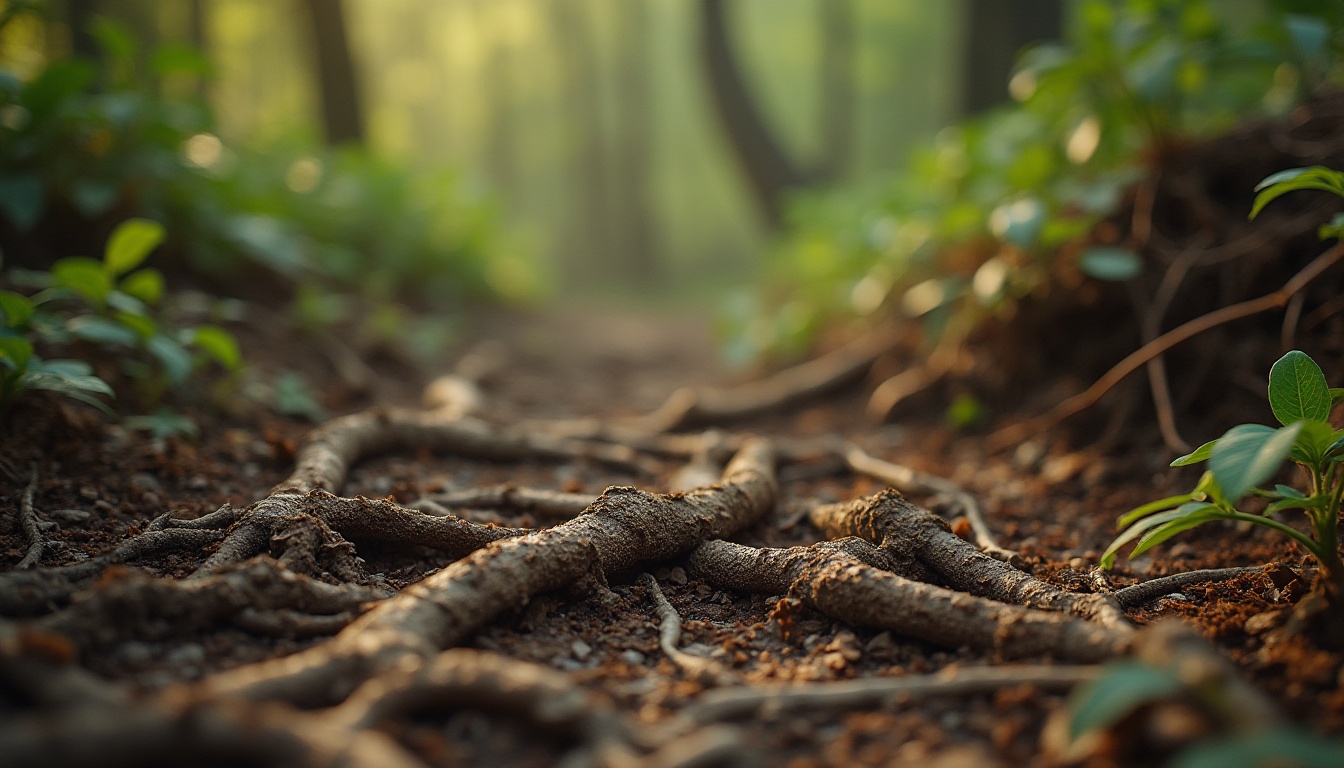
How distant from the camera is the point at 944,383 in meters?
4.18

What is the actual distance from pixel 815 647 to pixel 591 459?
1.87 meters

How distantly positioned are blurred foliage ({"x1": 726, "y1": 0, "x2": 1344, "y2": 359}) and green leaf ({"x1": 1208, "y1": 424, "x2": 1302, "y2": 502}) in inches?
73.2

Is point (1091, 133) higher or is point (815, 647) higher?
point (1091, 133)

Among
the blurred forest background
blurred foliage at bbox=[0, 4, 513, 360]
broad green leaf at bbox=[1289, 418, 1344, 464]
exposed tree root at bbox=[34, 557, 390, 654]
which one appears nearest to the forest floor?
exposed tree root at bbox=[34, 557, 390, 654]

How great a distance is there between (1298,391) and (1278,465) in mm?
213

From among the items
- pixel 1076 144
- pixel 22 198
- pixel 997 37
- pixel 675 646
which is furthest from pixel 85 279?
pixel 997 37

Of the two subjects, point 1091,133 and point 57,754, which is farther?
point 1091,133

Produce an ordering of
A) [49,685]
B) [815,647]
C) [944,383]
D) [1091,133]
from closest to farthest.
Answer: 1. [49,685]
2. [815,647]
3. [1091,133]
4. [944,383]

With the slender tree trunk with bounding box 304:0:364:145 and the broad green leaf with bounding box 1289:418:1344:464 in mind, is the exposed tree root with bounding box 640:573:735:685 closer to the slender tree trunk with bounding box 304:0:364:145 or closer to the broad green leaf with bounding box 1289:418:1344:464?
the broad green leaf with bounding box 1289:418:1344:464

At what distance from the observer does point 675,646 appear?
184 centimetres

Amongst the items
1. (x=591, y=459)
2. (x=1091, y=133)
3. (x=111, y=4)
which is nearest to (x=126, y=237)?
(x=591, y=459)

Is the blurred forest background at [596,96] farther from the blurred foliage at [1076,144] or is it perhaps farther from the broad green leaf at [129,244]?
the broad green leaf at [129,244]

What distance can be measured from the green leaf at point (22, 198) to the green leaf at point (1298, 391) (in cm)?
457

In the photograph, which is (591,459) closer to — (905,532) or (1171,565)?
(905,532)
